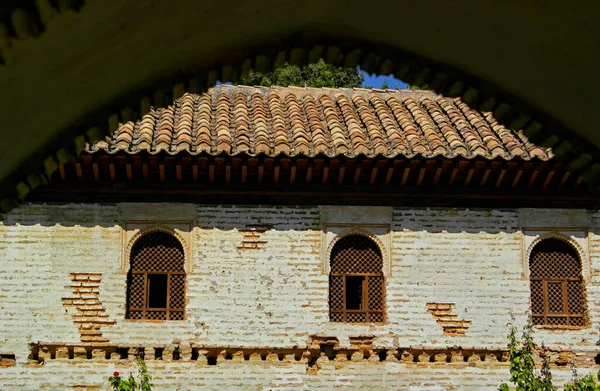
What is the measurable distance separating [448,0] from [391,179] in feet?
22.3

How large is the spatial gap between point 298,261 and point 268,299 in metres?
0.59

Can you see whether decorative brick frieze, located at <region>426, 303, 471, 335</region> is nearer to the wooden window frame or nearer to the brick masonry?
the brick masonry

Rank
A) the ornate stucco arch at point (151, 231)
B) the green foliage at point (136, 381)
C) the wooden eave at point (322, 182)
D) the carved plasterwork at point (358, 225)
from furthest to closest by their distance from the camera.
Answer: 1. the carved plasterwork at point (358, 225)
2. the ornate stucco arch at point (151, 231)
3. the wooden eave at point (322, 182)
4. the green foliage at point (136, 381)

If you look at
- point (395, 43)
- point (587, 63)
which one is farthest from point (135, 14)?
point (587, 63)

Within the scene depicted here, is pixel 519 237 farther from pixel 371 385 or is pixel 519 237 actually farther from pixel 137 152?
pixel 137 152

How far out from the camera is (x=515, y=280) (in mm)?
10688

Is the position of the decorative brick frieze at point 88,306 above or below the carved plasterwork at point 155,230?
below

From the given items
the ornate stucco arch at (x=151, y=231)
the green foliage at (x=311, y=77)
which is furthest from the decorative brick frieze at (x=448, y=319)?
the green foliage at (x=311, y=77)

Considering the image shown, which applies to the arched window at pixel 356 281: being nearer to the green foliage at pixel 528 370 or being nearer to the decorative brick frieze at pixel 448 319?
the decorative brick frieze at pixel 448 319

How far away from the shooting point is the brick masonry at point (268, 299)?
400 inches

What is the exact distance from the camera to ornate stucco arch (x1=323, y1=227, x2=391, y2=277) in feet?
34.6

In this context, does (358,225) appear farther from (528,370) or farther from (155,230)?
(528,370)

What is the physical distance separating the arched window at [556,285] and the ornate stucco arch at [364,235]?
6.05 ft

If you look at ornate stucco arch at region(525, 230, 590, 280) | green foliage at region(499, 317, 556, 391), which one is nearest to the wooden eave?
ornate stucco arch at region(525, 230, 590, 280)
